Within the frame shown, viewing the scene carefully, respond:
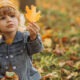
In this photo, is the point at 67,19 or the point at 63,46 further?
the point at 67,19

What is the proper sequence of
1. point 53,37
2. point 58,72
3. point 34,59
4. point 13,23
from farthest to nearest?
point 53,37
point 34,59
point 58,72
point 13,23

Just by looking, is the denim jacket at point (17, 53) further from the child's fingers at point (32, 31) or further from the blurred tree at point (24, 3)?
the blurred tree at point (24, 3)

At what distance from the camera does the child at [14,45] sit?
14.0 ft

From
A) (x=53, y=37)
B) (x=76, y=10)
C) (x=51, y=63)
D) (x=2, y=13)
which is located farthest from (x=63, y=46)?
(x=76, y=10)

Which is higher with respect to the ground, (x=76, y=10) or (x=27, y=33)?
(x=27, y=33)

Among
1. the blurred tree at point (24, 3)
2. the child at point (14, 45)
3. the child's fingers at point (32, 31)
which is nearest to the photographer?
the child's fingers at point (32, 31)

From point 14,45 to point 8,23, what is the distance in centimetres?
30

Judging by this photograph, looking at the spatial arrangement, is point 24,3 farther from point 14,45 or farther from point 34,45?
point 34,45

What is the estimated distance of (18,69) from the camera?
4.46 m

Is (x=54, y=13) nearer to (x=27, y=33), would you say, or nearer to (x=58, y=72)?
(x=58, y=72)

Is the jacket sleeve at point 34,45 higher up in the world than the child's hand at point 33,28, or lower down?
lower down

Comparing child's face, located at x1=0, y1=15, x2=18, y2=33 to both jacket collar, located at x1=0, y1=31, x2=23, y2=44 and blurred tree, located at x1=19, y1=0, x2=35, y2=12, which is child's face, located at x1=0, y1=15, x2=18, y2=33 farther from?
blurred tree, located at x1=19, y1=0, x2=35, y2=12

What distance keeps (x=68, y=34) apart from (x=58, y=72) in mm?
2239

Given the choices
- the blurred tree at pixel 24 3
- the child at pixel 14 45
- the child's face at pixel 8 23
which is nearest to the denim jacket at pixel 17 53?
the child at pixel 14 45
